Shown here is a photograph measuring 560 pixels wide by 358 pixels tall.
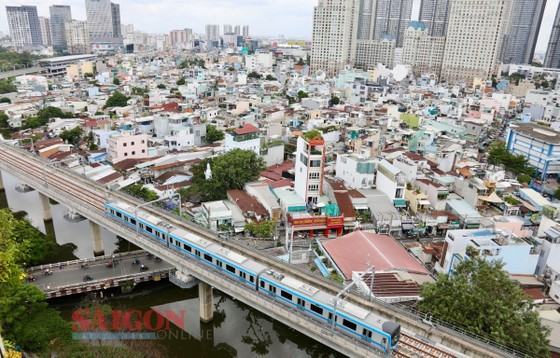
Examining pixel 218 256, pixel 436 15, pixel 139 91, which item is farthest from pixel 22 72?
pixel 436 15

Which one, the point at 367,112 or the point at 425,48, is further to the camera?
the point at 425,48

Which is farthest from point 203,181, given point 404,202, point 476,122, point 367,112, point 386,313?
point 476,122

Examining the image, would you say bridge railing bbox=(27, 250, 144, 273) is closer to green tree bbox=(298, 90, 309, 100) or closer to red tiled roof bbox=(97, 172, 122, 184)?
red tiled roof bbox=(97, 172, 122, 184)

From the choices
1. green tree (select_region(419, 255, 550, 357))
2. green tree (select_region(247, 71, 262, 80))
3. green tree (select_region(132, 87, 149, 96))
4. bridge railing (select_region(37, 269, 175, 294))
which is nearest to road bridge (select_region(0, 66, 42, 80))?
green tree (select_region(132, 87, 149, 96))

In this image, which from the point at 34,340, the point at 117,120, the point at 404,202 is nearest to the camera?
the point at 34,340

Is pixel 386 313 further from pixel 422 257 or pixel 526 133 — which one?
pixel 526 133

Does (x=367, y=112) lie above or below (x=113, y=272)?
above

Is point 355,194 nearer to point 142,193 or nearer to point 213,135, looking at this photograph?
point 142,193
